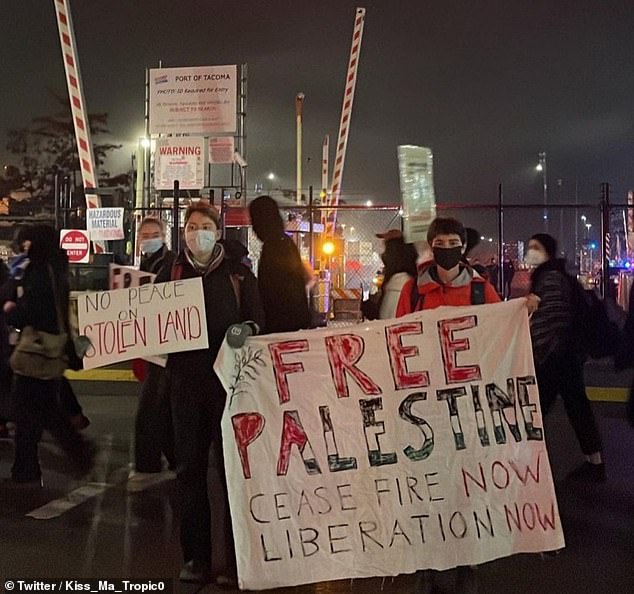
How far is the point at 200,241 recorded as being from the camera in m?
4.53

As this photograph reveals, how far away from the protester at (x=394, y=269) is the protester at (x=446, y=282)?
54.4 inches

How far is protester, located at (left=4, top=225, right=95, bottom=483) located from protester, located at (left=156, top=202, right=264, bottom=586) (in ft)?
7.04

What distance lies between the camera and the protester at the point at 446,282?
450 cm

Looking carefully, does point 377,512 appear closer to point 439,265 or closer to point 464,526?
point 464,526

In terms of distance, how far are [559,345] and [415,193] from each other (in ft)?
7.88

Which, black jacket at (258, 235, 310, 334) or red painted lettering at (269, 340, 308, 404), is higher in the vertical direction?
black jacket at (258, 235, 310, 334)

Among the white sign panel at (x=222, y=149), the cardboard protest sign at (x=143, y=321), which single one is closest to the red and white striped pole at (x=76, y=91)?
the white sign panel at (x=222, y=149)

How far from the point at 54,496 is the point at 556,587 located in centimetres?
376

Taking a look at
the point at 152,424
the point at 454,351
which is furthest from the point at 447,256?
the point at 152,424

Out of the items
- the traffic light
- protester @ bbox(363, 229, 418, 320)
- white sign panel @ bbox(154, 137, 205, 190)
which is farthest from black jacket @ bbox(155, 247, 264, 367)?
the traffic light

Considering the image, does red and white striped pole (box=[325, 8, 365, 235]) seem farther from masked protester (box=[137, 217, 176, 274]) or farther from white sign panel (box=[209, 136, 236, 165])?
masked protester (box=[137, 217, 176, 274])

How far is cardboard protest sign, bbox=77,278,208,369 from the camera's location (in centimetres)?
442

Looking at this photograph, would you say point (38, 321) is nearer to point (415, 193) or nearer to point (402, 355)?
point (415, 193)

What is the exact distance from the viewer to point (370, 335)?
14.0 ft
